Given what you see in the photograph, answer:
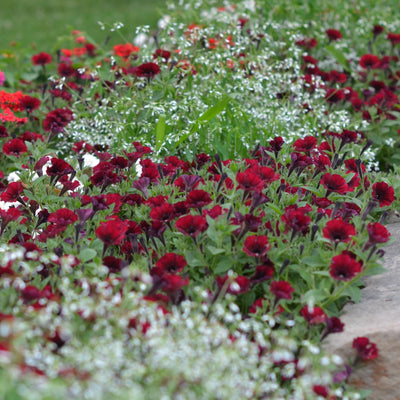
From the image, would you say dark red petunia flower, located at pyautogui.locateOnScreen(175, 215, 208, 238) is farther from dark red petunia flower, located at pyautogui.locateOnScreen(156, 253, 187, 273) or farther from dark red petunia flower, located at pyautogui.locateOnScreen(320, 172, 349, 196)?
dark red petunia flower, located at pyautogui.locateOnScreen(320, 172, 349, 196)

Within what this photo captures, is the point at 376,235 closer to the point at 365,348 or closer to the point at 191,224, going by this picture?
the point at 365,348

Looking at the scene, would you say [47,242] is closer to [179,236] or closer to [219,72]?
[179,236]

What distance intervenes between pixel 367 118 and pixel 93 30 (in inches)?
302

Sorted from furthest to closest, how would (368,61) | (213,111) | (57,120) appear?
(368,61), (57,120), (213,111)

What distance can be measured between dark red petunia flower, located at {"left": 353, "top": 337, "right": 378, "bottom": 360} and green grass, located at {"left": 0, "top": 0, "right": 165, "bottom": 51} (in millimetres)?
7873

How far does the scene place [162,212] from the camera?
2789mm

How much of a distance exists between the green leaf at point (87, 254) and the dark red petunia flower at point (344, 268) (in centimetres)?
102

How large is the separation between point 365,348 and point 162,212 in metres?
1.04

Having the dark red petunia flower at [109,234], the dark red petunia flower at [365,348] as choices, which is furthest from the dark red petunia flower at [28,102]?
the dark red petunia flower at [365,348]

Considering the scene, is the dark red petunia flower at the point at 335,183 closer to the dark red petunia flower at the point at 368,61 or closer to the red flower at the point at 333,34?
the dark red petunia flower at the point at 368,61

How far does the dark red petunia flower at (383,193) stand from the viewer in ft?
10.0

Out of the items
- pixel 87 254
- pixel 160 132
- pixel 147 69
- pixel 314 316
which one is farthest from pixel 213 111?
pixel 314 316

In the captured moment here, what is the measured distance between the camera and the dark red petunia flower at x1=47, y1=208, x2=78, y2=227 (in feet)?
9.24

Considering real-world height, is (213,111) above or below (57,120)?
above
